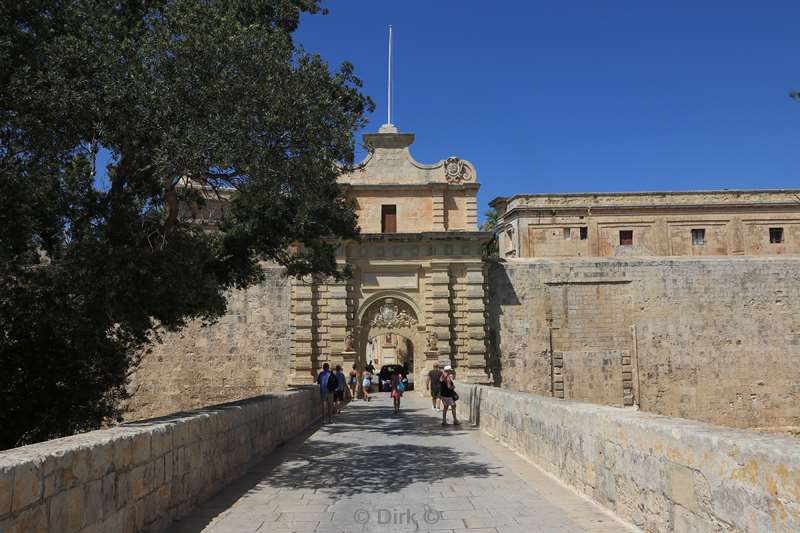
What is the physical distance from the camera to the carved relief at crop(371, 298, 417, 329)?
22844 millimetres

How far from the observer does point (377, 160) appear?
75.4ft

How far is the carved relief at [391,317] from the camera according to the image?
22.8 m

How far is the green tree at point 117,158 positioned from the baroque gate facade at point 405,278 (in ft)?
34.5

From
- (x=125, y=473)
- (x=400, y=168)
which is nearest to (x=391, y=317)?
(x=400, y=168)

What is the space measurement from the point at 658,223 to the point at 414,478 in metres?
28.1

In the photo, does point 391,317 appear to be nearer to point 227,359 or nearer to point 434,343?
point 434,343

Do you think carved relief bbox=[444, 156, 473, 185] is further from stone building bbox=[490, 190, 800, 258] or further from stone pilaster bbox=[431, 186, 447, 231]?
stone building bbox=[490, 190, 800, 258]

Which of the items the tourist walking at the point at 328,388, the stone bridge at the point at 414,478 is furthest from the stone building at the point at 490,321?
the stone bridge at the point at 414,478

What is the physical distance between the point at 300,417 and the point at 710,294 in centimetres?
1700

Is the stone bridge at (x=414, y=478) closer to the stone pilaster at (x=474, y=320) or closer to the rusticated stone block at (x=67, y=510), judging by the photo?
the rusticated stone block at (x=67, y=510)

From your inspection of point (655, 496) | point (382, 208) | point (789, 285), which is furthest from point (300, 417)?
point (789, 285)

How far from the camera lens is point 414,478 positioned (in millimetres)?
7871

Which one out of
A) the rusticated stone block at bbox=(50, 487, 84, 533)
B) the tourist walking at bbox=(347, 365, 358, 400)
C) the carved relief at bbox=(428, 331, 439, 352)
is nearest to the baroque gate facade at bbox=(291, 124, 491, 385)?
the carved relief at bbox=(428, 331, 439, 352)

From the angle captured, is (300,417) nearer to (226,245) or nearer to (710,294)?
(226,245)
